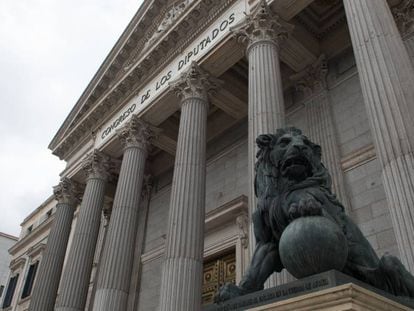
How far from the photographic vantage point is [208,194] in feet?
56.0

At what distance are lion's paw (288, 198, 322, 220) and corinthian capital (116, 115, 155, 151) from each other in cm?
1303

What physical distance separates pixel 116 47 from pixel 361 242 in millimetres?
18231

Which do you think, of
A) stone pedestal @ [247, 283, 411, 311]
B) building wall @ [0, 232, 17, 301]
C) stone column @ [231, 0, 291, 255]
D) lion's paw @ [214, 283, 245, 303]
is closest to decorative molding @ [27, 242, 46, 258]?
building wall @ [0, 232, 17, 301]

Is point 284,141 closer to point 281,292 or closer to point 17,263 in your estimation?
point 281,292

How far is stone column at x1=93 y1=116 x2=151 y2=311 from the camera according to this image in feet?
42.5

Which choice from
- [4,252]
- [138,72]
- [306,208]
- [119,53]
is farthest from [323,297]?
[4,252]

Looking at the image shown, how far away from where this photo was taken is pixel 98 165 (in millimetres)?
18234

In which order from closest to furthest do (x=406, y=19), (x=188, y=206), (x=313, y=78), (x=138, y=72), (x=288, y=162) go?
1. (x=288, y=162)
2. (x=188, y=206)
3. (x=406, y=19)
4. (x=313, y=78)
5. (x=138, y=72)

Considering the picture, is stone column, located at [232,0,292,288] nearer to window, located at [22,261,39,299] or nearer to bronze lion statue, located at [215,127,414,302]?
bronze lion statue, located at [215,127,414,302]

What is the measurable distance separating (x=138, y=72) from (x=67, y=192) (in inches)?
274

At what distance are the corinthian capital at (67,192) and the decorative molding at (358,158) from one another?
13.0m

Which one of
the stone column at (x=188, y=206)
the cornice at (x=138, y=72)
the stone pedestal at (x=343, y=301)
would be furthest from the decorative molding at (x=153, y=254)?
the stone pedestal at (x=343, y=301)

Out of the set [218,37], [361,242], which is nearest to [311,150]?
[361,242]

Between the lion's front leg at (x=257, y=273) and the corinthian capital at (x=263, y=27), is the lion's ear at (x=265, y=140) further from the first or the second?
the corinthian capital at (x=263, y=27)
